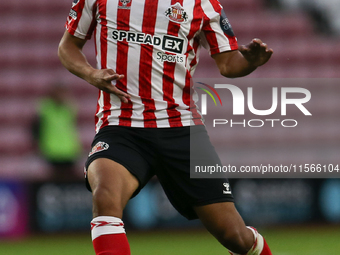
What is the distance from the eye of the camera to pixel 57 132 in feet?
24.1

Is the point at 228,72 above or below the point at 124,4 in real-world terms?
below

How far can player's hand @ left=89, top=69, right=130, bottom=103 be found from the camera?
9.34 feet

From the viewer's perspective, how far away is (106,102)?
3100 mm

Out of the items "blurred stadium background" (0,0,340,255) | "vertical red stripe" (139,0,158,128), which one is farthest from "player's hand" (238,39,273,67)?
"blurred stadium background" (0,0,340,255)

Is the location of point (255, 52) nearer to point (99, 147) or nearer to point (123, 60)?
point (123, 60)

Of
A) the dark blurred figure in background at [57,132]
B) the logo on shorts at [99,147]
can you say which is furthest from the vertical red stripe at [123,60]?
the dark blurred figure in background at [57,132]

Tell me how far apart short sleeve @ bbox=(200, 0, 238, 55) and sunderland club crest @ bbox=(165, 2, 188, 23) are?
0.49ft

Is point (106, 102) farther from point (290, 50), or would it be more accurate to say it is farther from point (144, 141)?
point (290, 50)

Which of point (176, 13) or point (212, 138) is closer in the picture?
point (176, 13)

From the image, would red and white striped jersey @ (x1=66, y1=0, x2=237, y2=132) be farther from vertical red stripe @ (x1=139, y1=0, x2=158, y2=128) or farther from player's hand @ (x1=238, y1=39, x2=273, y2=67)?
player's hand @ (x1=238, y1=39, x2=273, y2=67)

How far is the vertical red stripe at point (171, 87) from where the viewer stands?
308 cm

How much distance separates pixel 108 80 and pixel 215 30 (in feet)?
2.54

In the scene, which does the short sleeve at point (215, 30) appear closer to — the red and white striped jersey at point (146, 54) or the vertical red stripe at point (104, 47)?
the red and white striped jersey at point (146, 54)

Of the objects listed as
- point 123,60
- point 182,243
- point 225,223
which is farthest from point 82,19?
point 182,243
